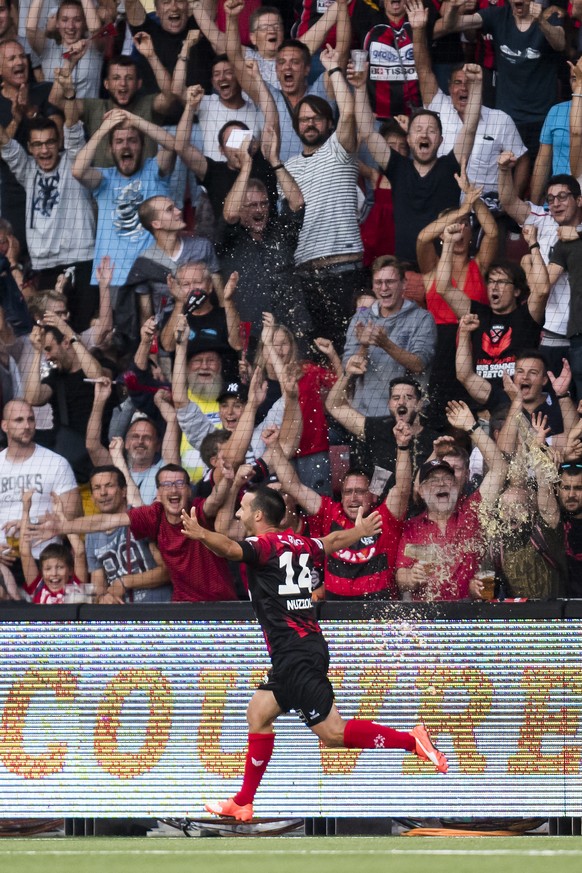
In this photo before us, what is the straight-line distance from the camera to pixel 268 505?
5000mm

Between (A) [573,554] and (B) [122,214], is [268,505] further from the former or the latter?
(B) [122,214]

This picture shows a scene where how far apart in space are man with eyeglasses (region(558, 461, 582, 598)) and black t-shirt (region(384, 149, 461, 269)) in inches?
73.2

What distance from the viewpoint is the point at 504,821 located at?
228 inches

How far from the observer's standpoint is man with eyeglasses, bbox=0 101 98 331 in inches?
328

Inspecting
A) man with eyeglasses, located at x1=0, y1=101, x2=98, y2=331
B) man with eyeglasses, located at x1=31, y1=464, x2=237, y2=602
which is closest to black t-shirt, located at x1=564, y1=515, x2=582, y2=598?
man with eyeglasses, located at x1=31, y1=464, x2=237, y2=602

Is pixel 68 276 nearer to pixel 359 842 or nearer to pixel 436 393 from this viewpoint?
pixel 436 393

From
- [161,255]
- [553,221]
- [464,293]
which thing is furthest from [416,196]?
[161,255]

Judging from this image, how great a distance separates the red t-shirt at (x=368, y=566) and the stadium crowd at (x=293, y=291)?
0.06 ft

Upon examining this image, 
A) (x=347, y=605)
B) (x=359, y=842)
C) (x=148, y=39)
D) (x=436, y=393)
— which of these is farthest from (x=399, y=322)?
(x=359, y=842)

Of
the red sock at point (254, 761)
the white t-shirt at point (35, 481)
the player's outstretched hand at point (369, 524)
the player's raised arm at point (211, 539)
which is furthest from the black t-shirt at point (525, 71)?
the red sock at point (254, 761)

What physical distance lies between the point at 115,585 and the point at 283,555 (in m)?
2.46

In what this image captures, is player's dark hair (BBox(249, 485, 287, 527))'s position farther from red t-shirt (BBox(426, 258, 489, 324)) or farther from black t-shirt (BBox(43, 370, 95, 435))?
black t-shirt (BBox(43, 370, 95, 435))

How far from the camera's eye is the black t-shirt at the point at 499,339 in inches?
291

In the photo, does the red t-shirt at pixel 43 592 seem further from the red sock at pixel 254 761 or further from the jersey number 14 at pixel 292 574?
the jersey number 14 at pixel 292 574
